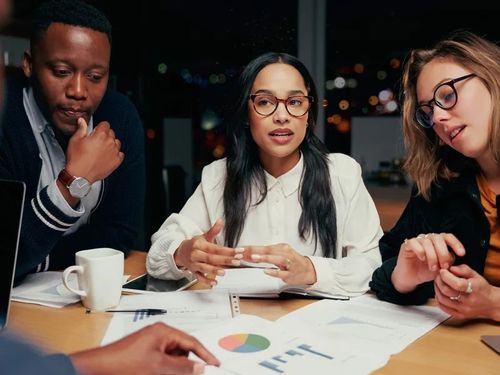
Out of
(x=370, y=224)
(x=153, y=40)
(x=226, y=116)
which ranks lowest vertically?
(x=370, y=224)

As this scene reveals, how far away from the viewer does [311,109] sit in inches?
69.1

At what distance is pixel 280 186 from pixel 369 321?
757mm

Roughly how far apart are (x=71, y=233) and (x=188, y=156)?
2485 millimetres

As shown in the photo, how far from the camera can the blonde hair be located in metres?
1.32

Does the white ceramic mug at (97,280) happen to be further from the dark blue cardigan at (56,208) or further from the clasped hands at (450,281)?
the clasped hands at (450,281)

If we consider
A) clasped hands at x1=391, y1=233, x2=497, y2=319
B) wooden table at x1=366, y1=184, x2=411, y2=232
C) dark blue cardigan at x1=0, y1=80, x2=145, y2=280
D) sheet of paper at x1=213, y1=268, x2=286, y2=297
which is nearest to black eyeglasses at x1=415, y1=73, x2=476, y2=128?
clasped hands at x1=391, y1=233, x2=497, y2=319

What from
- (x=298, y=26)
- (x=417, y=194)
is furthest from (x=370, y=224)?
(x=298, y=26)

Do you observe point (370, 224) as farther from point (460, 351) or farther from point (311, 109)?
point (460, 351)

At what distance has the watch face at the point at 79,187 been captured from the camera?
1.38 meters

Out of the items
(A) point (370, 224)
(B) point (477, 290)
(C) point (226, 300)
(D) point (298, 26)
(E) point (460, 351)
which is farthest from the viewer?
(D) point (298, 26)

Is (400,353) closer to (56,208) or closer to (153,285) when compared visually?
(153,285)

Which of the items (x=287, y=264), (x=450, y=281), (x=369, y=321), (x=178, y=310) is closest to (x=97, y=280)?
(x=178, y=310)

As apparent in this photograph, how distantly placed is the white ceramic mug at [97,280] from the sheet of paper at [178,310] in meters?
0.04

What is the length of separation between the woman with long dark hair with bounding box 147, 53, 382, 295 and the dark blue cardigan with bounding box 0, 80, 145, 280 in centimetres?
19
